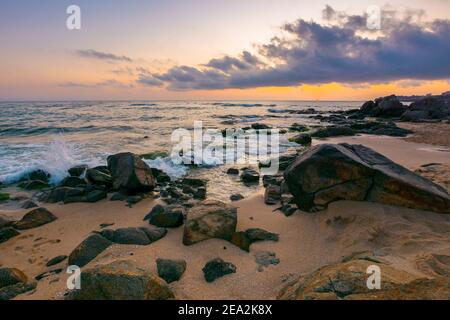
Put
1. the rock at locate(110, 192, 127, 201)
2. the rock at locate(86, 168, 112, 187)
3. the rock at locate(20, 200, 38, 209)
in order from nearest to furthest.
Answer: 1. the rock at locate(20, 200, 38, 209)
2. the rock at locate(110, 192, 127, 201)
3. the rock at locate(86, 168, 112, 187)

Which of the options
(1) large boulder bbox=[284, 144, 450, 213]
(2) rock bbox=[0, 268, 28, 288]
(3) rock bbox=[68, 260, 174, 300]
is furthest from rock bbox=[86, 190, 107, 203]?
(1) large boulder bbox=[284, 144, 450, 213]

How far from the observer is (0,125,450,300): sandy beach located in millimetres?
3583

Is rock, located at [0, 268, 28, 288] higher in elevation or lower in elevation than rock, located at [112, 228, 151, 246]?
lower

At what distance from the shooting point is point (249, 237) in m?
4.82

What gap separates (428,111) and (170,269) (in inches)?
1438

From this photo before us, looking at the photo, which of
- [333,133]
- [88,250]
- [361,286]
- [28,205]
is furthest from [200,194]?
[333,133]

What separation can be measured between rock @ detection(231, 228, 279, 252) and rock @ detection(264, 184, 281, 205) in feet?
5.95

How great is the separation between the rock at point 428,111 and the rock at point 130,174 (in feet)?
97.2

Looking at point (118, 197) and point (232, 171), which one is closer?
point (118, 197)

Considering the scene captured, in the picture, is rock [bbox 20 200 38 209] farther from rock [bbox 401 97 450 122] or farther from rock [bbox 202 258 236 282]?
rock [bbox 401 97 450 122]

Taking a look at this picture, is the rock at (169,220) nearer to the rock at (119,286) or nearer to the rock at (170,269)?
the rock at (170,269)

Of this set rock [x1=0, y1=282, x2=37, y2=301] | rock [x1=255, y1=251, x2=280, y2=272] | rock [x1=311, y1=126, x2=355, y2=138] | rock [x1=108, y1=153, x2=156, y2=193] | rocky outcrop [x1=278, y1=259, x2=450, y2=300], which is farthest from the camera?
rock [x1=311, y1=126, x2=355, y2=138]

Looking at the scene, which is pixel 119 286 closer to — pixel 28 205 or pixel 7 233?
pixel 7 233

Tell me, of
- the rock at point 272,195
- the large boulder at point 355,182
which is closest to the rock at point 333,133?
the rock at point 272,195
